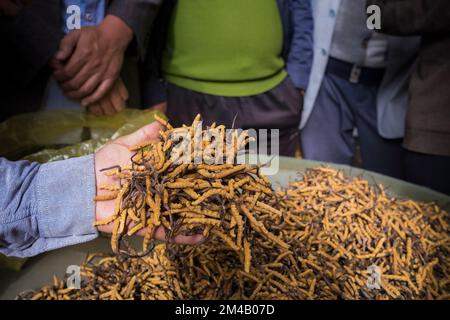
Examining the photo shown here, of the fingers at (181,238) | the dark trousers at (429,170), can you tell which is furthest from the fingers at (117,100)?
the dark trousers at (429,170)

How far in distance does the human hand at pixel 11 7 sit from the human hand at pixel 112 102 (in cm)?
43

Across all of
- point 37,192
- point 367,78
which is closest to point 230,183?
point 37,192

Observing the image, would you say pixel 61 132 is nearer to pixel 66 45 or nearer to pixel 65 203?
pixel 66 45

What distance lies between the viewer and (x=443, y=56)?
1.61m

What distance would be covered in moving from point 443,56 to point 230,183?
123cm

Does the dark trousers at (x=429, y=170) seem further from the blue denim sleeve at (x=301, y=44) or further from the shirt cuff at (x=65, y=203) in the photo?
the shirt cuff at (x=65, y=203)

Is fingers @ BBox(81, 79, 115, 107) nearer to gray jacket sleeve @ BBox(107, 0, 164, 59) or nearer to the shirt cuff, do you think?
gray jacket sleeve @ BBox(107, 0, 164, 59)

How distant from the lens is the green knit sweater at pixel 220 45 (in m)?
1.40

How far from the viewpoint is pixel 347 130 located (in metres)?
2.14

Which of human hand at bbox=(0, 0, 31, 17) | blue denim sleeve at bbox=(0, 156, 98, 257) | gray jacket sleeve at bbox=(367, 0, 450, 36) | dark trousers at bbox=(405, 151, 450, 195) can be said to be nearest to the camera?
blue denim sleeve at bbox=(0, 156, 98, 257)

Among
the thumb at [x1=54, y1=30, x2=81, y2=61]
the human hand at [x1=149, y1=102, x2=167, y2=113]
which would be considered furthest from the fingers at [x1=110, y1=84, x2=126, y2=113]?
the thumb at [x1=54, y1=30, x2=81, y2=61]

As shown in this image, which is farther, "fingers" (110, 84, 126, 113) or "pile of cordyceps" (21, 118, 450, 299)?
"fingers" (110, 84, 126, 113)

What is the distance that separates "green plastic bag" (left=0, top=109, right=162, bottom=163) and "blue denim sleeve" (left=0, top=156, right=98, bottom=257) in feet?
1.70

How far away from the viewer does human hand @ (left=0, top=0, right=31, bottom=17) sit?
1.26m
